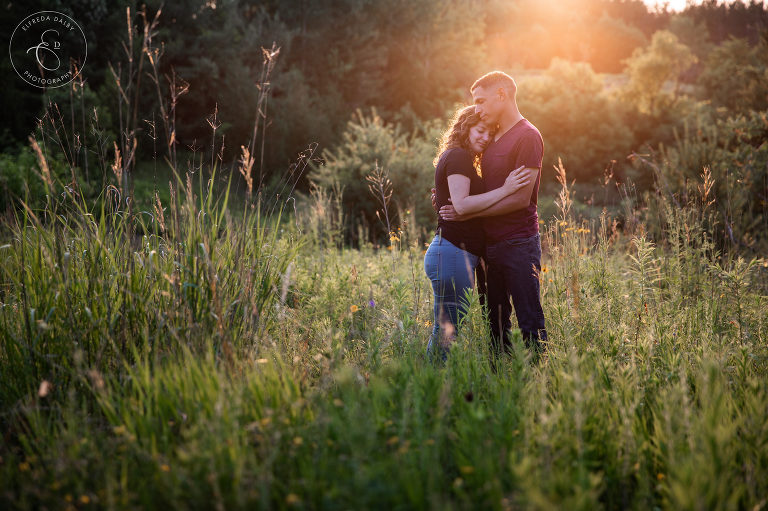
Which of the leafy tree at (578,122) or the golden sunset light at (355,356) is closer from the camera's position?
the golden sunset light at (355,356)

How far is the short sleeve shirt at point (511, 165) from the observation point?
2.99m

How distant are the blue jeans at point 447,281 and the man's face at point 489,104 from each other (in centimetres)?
84

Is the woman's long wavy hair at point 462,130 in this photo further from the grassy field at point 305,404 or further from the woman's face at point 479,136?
the grassy field at point 305,404

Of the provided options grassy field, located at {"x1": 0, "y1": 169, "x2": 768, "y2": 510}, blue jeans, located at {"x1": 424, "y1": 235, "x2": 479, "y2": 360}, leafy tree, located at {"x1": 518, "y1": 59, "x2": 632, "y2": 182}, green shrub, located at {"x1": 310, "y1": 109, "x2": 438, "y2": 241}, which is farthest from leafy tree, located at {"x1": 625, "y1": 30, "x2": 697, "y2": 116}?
grassy field, located at {"x1": 0, "y1": 169, "x2": 768, "y2": 510}

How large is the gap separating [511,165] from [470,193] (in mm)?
309

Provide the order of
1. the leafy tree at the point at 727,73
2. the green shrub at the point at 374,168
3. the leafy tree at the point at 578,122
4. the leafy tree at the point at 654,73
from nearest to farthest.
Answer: the green shrub at the point at 374,168
the leafy tree at the point at 578,122
the leafy tree at the point at 727,73
the leafy tree at the point at 654,73

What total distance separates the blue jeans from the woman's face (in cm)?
65

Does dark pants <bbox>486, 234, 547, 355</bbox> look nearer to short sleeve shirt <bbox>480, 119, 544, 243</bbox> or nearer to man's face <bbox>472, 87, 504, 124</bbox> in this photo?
short sleeve shirt <bbox>480, 119, 544, 243</bbox>

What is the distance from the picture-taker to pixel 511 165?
3062mm

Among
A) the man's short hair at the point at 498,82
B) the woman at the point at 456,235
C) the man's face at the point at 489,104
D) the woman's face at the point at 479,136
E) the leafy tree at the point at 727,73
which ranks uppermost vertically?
the leafy tree at the point at 727,73

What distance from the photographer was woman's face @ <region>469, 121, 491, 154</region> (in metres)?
3.14

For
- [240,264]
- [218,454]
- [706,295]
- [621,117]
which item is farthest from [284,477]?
[621,117]

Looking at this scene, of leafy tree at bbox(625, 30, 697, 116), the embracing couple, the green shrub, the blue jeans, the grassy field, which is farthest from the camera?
leafy tree at bbox(625, 30, 697, 116)

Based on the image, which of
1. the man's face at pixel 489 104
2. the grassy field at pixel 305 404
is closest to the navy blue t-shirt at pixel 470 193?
the man's face at pixel 489 104
